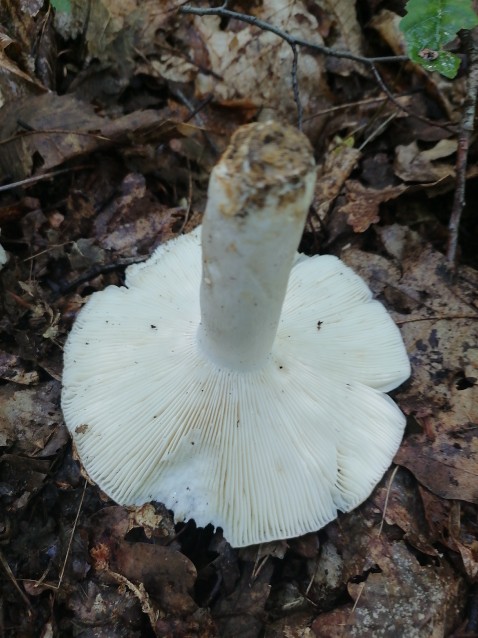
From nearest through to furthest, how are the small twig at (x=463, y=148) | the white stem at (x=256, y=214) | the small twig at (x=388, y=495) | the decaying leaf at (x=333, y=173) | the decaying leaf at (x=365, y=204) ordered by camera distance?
the white stem at (x=256, y=214) < the small twig at (x=388, y=495) < the small twig at (x=463, y=148) < the decaying leaf at (x=365, y=204) < the decaying leaf at (x=333, y=173)

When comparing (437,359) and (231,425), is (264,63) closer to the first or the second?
(437,359)

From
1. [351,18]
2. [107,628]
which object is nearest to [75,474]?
[107,628]

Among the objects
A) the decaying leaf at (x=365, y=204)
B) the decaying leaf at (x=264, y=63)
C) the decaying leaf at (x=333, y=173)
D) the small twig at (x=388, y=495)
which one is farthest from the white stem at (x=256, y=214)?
the decaying leaf at (x=264, y=63)

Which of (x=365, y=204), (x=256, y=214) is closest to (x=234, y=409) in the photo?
(x=256, y=214)

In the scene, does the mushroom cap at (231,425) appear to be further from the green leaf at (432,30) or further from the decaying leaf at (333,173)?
the green leaf at (432,30)

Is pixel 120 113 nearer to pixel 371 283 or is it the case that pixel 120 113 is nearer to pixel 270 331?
pixel 371 283
